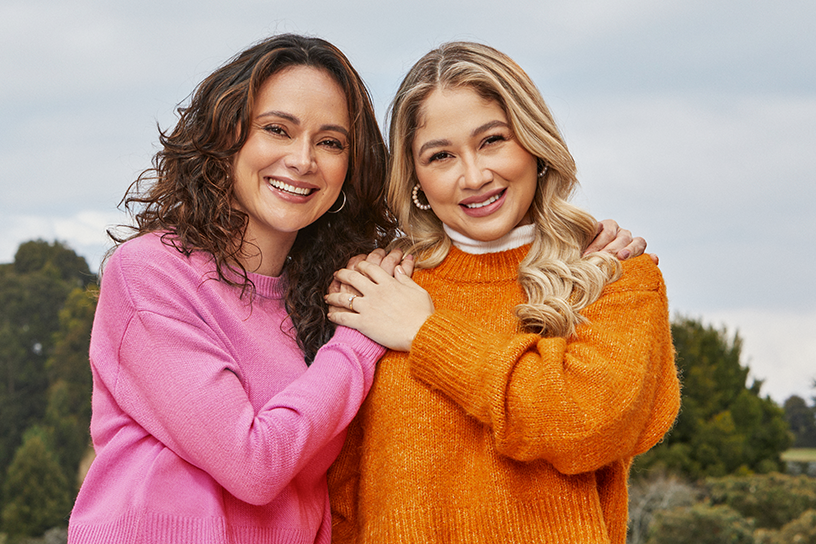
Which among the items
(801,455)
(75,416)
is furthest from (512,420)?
(801,455)

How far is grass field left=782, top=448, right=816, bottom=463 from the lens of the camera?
31909 millimetres

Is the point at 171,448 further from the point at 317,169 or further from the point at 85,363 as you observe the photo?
the point at 85,363

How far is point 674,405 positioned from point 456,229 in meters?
0.99

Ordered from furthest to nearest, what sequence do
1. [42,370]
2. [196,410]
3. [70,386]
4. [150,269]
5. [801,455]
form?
[42,370]
[801,455]
[70,386]
[150,269]
[196,410]

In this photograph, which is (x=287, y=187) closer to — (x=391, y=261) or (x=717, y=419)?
(x=391, y=261)

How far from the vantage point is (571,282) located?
Answer: 2617mm

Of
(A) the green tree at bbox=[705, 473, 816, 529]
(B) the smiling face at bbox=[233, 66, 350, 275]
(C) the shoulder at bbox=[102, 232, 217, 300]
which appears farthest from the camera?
(A) the green tree at bbox=[705, 473, 816, 529]

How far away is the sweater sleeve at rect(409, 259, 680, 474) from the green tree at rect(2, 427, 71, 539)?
94.4 ft

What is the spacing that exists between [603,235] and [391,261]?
79 cm

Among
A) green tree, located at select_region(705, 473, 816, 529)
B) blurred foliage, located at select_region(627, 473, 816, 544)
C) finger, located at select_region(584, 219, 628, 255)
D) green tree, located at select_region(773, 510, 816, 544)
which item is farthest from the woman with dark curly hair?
green tree, located at select_region(705, 473, 816, 529)

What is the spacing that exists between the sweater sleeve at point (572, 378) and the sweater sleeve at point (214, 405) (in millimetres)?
372

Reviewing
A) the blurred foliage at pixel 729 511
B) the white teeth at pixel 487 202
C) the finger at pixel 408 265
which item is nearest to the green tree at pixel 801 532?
the blurred foliage at pixel 729 511

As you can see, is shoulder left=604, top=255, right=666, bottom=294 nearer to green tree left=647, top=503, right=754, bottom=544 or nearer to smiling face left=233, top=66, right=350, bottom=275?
smiling face left=233, top=66, right=350, bottom=275

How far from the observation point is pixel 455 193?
9.00 feet
